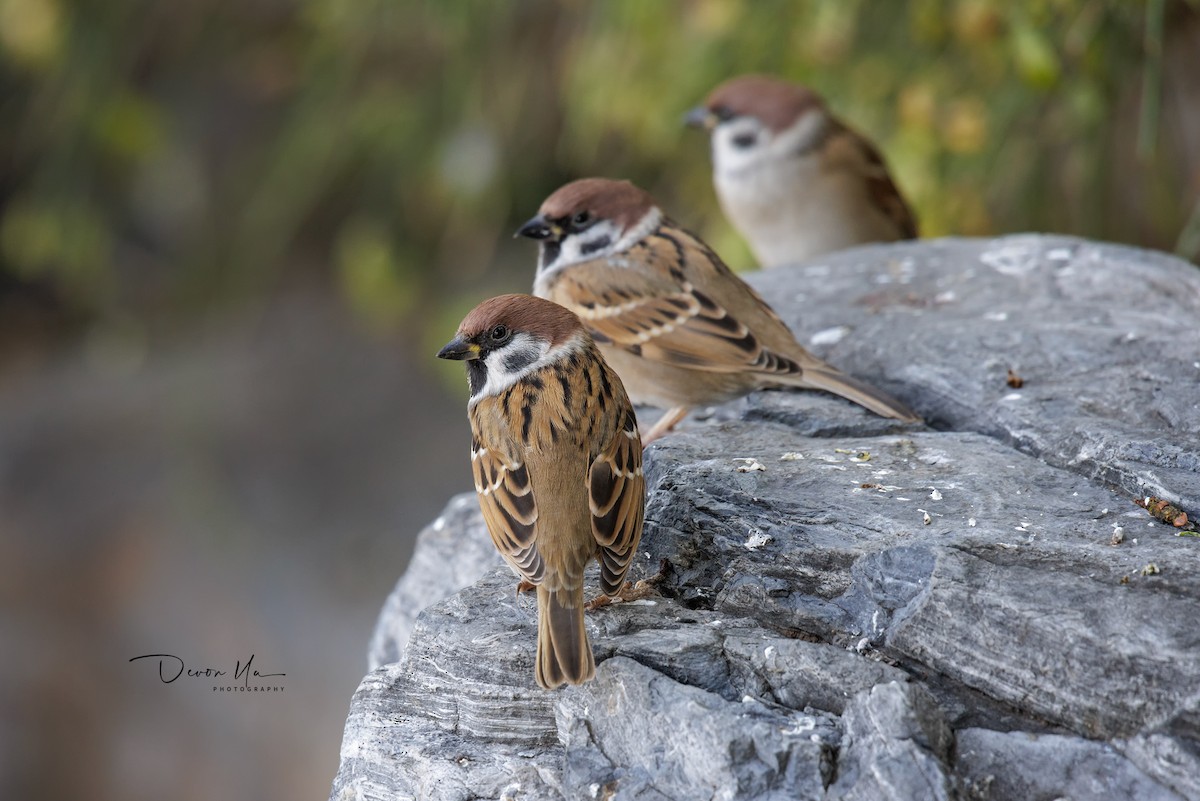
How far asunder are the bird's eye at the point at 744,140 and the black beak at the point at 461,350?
210cm

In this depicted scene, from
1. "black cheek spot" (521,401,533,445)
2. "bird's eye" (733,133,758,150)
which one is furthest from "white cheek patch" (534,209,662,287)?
"bird's eye" (733,133,758,150)

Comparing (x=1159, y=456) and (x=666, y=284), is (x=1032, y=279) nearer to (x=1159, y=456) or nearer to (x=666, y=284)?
(x=666, y=284)

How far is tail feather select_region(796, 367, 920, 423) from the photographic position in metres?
2.54

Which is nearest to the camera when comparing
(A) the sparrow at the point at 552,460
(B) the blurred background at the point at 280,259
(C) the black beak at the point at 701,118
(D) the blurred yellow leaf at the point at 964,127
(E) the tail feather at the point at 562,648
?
(E) the tail feather at the point at 562,648

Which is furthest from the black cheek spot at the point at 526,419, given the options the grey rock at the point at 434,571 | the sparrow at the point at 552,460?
the grey rock at the point at 434,571

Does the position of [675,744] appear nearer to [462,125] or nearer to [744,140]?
[744,140]

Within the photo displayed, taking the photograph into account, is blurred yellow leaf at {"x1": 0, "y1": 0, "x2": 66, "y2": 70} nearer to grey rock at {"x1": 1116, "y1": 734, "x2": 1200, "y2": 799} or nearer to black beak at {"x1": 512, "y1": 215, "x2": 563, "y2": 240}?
black beak at {"x1": 512, "y1": 215, "x2": 563, "y2": 240}

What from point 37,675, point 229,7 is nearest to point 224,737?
point 37,675

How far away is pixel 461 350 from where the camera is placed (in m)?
2.41

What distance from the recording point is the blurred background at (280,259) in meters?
4.70

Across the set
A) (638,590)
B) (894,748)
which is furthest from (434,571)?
(894,748)

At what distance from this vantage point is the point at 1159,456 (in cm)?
210

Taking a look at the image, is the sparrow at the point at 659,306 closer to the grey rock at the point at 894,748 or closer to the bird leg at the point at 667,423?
the bird leg at the point at 667,423

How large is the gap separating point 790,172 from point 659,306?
53.7 inches
